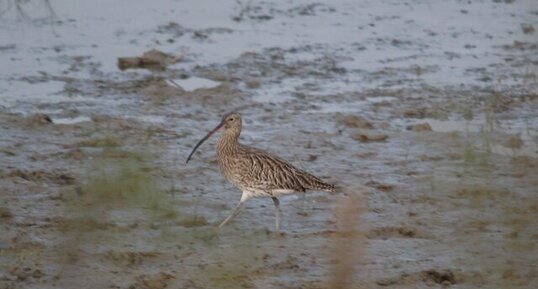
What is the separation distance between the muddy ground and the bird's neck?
0.36 meters

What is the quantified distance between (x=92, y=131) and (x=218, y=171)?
1.24m

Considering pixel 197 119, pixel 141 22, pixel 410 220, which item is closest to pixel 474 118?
pixel 197 119

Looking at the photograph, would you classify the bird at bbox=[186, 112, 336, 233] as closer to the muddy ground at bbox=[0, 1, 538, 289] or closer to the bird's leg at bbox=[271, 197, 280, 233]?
the bird's leg at bbox=[271, 197, 280, 233]

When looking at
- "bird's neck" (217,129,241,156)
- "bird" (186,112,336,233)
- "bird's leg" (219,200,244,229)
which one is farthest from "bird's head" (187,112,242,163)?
"bird's leg" (219,200,244,229)

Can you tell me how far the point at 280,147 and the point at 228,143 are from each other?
151 centimetres

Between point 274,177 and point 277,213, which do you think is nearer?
point 277,213

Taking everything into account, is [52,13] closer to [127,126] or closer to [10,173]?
[127,126]

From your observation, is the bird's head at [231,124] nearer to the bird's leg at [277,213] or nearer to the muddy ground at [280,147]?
the muddy ground at [280,147]

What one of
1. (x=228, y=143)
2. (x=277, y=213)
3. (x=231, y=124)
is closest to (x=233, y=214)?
(x=277, y=213)

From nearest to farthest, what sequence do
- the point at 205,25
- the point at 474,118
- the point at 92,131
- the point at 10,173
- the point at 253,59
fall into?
the point at 10,173 < the point at 92,131 < the point at 474,118 < the point at 253,59 < the point at 205,25

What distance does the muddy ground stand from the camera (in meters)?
7.66

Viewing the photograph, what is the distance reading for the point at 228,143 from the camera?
9.36 meters

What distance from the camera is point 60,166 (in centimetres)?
1003

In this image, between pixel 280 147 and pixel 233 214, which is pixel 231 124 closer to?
pixel 233 214
